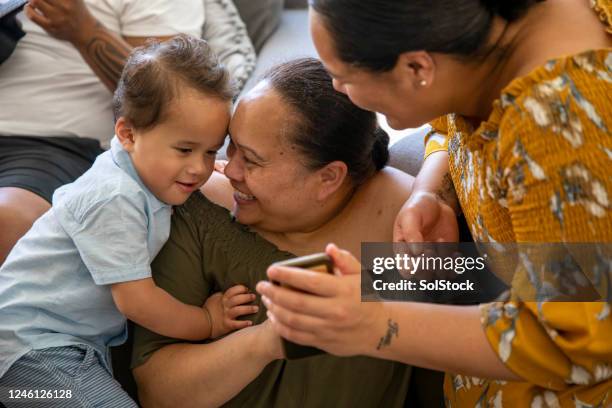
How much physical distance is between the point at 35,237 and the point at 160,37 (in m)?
1.12

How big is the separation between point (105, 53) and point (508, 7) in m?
1.46

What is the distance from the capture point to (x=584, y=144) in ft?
3.13

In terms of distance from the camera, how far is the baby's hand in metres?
1.43

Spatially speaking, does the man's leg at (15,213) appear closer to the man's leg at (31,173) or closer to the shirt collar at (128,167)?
the man's leg at (31,173)

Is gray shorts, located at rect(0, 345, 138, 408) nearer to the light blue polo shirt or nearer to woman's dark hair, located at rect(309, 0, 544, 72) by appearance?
the light blue polo shirt

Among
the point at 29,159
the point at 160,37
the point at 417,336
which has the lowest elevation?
the point at 29,159

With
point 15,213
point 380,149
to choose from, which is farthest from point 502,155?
point 15,213

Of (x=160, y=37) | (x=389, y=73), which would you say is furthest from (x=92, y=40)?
(x=389, y=73)

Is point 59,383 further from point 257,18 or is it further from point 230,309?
point 257,18

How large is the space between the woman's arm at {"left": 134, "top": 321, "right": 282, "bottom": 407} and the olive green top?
0.14 ft

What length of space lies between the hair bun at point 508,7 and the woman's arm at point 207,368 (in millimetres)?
642

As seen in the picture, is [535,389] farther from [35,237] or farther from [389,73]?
[35,237]

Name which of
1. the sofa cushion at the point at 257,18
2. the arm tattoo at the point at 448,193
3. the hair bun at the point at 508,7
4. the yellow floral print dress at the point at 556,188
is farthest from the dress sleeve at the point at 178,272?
the sofa cushion at the point at 257,18

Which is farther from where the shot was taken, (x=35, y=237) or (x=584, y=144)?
(x=35, y=237)
